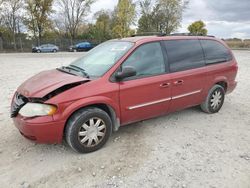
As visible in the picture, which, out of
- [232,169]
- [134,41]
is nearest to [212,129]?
[232,169]

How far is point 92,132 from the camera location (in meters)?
3.30

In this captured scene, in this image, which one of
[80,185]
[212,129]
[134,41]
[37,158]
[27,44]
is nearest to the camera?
[80,185]

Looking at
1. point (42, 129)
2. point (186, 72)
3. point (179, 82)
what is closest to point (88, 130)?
point (42, 129)

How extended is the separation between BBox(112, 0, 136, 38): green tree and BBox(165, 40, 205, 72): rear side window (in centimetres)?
3268

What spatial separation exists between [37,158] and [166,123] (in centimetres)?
239

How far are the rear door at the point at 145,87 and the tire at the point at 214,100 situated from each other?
1228mm

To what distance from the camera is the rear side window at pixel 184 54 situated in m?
4.05

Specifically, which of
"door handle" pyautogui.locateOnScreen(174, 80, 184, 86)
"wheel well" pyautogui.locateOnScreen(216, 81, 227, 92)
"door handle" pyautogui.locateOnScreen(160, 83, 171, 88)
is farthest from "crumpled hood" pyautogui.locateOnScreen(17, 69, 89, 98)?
"wheel well" pyautogui.locateOnScreen(216, 81, 227, 92)

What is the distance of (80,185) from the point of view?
2723mm

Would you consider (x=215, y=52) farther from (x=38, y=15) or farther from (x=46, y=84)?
(x=38, y=15)

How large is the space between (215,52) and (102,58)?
97.0 inches

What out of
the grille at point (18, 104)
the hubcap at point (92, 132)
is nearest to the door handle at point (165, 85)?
the hubcap at point (92, 132)

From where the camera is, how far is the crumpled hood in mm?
3104

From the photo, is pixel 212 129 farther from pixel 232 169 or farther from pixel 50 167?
pixel 50 167
